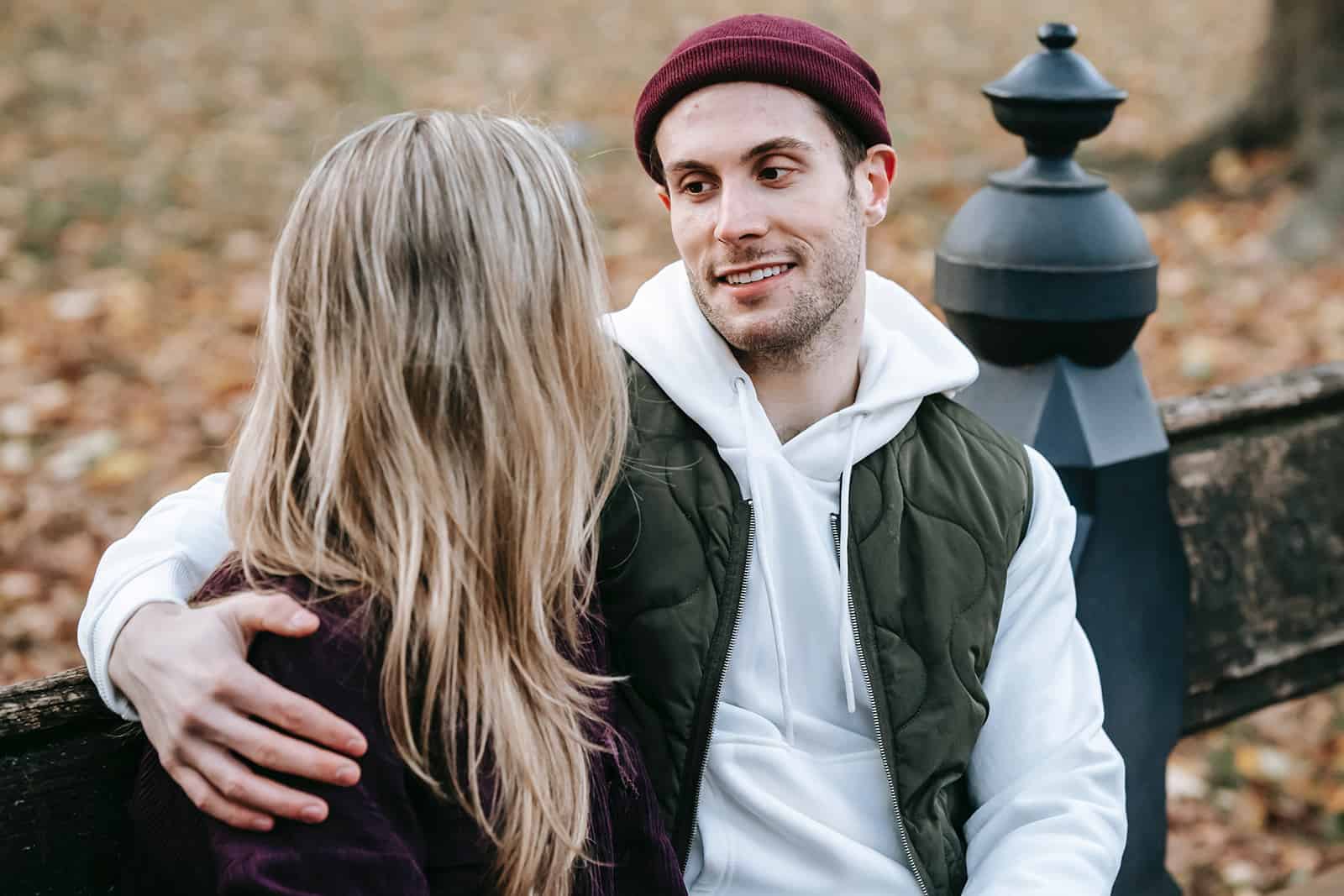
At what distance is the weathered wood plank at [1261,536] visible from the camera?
3.01m

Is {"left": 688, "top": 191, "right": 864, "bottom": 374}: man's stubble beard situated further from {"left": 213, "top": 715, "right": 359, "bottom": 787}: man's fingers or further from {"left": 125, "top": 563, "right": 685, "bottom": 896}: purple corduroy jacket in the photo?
{"left": 213, "top": 715, "right": 359, "bottom": 787}: man's fingers

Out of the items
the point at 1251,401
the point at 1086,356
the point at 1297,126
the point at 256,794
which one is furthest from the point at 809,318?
the point at 1297,126

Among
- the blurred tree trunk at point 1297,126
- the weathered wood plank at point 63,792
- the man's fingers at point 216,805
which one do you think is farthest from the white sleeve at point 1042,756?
the blurred tree trunk at point 1297,126

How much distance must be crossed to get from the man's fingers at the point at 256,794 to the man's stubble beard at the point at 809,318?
41.4 inches

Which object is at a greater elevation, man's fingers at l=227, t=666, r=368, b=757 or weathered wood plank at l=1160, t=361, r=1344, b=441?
man's fingers at l=227, t=666, r=368, b=757

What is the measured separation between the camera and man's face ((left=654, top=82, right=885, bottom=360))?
2258 mm

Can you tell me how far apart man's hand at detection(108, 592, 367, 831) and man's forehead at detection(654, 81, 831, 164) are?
102 cm

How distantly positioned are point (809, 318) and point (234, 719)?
1.11 metres

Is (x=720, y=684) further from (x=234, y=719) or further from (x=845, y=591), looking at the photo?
(x=234, y=719)

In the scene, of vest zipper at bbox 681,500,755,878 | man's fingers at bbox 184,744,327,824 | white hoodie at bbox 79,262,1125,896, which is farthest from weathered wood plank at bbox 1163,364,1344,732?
man's fingers at bbox 184,744,327,824

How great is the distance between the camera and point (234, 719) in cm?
163

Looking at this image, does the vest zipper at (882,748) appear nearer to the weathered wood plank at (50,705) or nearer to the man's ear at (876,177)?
the man's ear at (876,177)

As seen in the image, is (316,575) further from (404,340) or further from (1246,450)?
(1246,450)

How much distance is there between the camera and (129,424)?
5.16 metres
